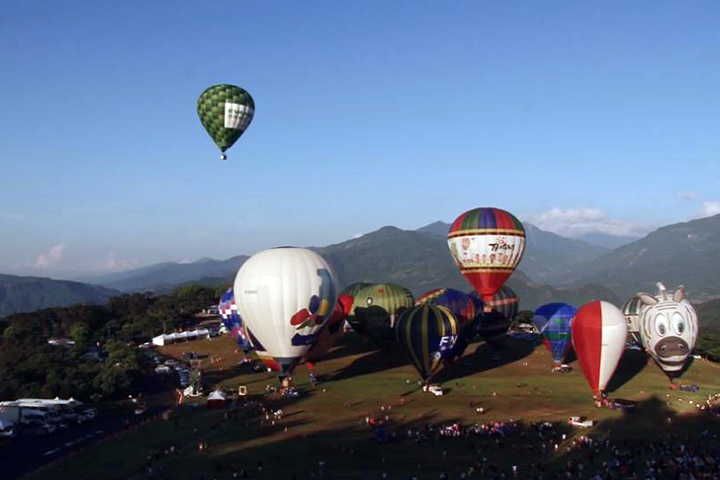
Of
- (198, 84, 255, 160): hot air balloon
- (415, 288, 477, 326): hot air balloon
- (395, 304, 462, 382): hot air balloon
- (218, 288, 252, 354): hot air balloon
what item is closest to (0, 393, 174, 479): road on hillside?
(218, 288, 252, 354): hot air balloon

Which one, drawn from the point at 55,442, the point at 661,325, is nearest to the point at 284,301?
the point at 55,442

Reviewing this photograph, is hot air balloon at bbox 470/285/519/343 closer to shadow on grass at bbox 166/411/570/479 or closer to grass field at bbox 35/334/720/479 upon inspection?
grass field at bbox 35/334/720/479

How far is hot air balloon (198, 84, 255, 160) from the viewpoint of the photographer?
171ft

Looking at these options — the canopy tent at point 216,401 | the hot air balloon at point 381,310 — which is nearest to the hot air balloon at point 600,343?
the hot air balloon at point 381,310

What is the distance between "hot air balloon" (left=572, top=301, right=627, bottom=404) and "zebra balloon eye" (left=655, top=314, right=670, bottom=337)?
193 inches

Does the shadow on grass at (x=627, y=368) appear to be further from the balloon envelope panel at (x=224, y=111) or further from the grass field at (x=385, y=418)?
the balloon envelope panel at (x=224, y=111)

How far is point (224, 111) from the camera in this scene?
51938 millimetres

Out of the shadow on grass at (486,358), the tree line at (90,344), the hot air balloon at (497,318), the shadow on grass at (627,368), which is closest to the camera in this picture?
the tree line at (90,344)

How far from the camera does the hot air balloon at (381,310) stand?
196 ft

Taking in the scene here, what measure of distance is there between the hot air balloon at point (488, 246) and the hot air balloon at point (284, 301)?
19516 millimetres

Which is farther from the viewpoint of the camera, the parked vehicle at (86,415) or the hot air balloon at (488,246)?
the hot air balloon at (488,246)

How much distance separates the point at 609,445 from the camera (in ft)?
114

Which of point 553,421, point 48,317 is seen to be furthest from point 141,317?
point 553,421

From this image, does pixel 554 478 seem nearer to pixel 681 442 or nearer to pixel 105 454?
pixel 681 442
